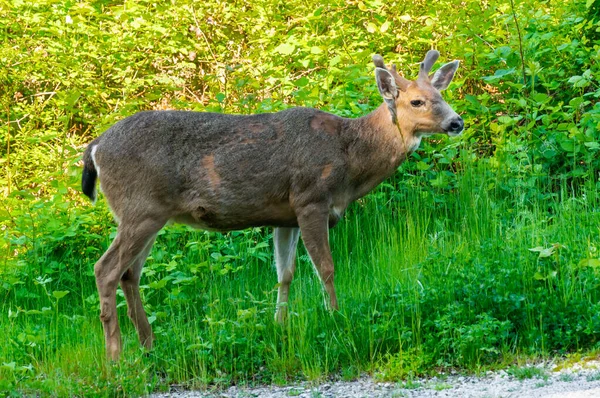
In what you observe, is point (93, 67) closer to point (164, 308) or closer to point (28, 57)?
point (28, 57)

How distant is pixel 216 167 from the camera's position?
26.1 ft

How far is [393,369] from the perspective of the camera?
6484 millimetres

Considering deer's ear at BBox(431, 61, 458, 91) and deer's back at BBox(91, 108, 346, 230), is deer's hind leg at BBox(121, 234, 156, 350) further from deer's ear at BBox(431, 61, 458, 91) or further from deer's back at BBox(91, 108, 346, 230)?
deer's ear at BBox(431, 61, 458, 91)

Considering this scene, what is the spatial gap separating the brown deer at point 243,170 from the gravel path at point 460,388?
1189 millimetres

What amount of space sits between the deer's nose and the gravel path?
2.34 meters

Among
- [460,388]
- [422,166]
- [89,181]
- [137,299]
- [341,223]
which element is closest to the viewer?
[460,388]

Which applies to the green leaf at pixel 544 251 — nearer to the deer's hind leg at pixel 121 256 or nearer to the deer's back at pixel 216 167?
the deer's back at pixel 216 167

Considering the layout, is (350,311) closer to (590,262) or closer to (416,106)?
(590,262)

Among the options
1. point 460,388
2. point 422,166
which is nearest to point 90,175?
point 422,166

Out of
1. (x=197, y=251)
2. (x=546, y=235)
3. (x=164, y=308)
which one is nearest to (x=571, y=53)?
(x=546, y=235)

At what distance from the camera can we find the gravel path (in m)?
5.77

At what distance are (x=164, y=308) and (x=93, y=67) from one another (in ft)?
16.4

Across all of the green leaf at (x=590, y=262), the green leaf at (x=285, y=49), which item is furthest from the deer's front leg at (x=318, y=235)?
the green leaf at (x=285, y=49)

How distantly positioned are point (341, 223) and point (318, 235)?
1.64 meters
